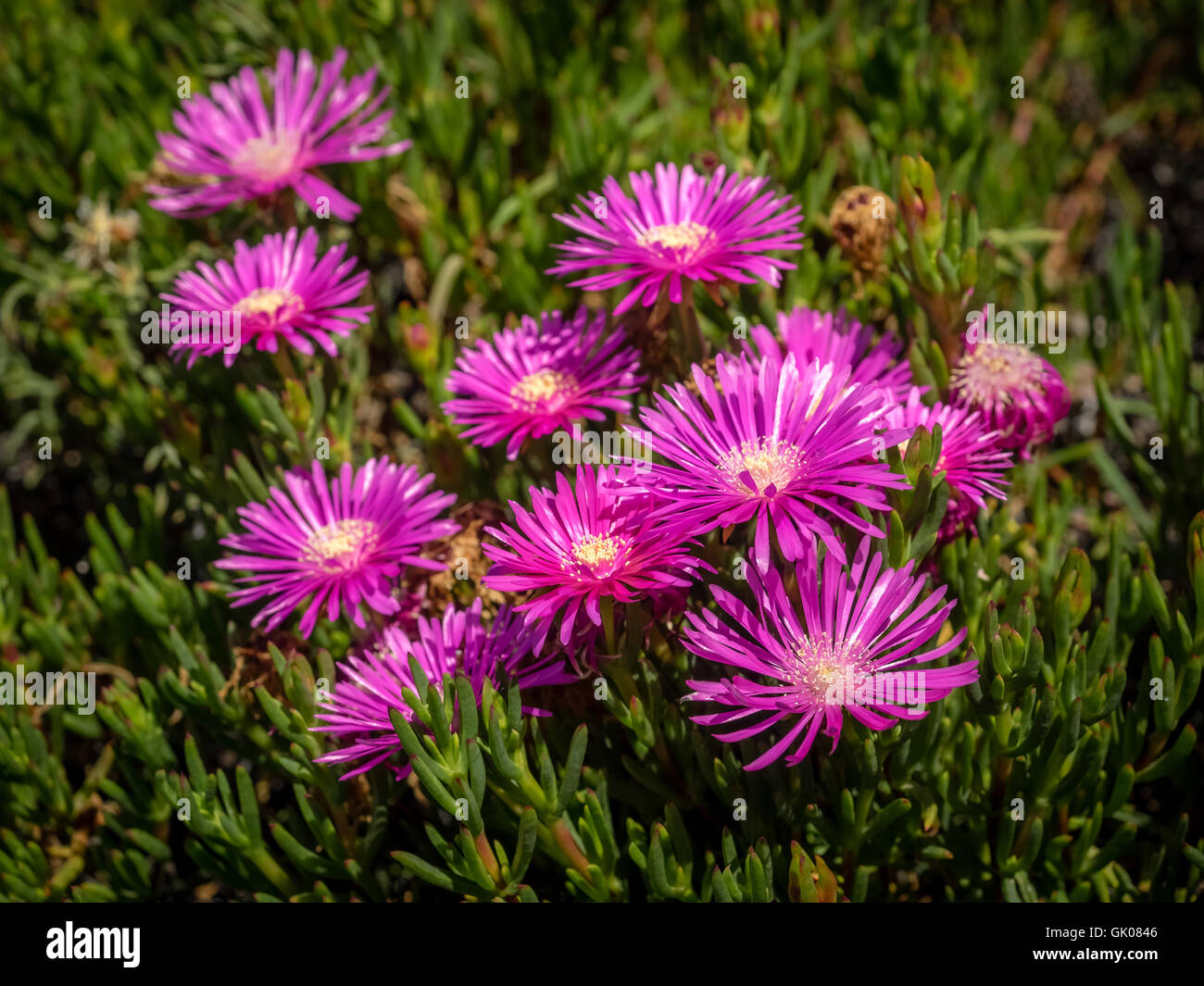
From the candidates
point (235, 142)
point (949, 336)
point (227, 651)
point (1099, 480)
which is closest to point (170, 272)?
point (235, 142)

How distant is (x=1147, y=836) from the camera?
49.3 inches

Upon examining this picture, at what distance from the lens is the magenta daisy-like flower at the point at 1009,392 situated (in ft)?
3.63

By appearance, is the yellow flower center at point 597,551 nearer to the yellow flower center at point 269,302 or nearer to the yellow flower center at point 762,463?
the yellow flower center at point 762,463

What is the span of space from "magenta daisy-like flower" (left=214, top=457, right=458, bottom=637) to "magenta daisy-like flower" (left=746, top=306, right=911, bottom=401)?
14.7 inches

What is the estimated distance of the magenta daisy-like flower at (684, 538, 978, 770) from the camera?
2.81 feet

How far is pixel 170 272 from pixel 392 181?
0.35 meters

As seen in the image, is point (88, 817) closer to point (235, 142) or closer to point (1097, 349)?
point (235, 142)

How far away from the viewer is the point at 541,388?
44.8 inches

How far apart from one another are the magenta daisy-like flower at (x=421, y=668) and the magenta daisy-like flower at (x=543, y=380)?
18 cm
